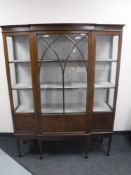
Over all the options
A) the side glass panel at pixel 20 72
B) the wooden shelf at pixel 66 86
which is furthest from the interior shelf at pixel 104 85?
the side glass panel at pixel 20 72

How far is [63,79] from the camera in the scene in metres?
2.14

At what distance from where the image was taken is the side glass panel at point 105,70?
2.09m

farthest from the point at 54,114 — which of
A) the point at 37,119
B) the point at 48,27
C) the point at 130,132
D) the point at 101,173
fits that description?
the point at 130,132

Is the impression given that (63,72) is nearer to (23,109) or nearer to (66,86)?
(66,86)

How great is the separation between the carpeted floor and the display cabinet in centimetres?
36

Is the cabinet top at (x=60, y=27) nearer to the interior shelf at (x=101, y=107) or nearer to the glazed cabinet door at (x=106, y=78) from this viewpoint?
the glazed cabinet door at (x=106, y=78)

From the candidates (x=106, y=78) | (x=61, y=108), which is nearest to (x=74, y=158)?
(x=61, y=108)

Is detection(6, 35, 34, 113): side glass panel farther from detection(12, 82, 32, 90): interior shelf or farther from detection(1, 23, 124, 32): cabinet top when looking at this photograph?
detection(1, 23, 124, 32): cabinet top

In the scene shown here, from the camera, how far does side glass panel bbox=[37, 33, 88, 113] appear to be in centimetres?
199

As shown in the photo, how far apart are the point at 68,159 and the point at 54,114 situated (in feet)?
2.41

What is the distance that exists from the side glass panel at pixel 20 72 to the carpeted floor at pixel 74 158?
753 millimetres

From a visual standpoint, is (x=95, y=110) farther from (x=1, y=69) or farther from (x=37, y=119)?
(x=1, y=69)

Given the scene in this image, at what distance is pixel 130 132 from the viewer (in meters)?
2.88

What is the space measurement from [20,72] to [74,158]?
150 cm
